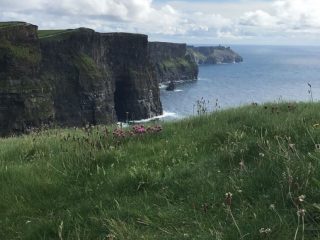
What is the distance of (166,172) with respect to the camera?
6559 mm

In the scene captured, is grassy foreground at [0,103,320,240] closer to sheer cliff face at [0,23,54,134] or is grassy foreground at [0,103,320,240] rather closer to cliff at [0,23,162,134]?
cliff at [0,23,162,134]

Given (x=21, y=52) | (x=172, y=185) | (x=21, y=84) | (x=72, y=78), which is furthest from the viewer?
(x=72, y=78)

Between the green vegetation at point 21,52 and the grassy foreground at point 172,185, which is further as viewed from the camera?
the green vegetation at point 21,52

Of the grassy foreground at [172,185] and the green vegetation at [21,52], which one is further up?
the grassy foreground at [172,185]

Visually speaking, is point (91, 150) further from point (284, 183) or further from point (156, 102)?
point (156, 102)

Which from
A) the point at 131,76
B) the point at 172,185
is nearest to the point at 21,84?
the point at 131,76

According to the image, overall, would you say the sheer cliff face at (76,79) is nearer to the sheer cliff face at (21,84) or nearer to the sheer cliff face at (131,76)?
the sheer cliff face at (21,84)

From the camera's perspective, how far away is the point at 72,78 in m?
122

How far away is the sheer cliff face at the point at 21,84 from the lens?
3762 inches

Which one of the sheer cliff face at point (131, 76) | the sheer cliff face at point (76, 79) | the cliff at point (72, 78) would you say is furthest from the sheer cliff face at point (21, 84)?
the sheer cliff face at point (131, 76)

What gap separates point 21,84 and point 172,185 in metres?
98.1

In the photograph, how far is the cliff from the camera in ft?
320

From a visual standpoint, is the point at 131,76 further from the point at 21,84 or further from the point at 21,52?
the point at 21,84

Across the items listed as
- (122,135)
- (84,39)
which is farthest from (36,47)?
(122,135)
